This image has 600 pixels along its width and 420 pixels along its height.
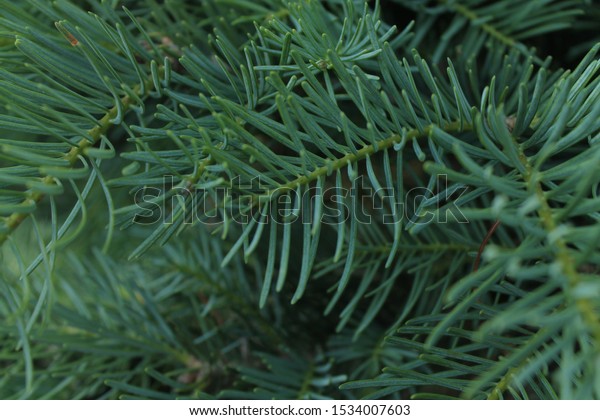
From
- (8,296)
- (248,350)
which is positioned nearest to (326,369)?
(248,350)

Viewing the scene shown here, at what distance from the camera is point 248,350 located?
358 mm

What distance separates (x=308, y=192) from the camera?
249 millimetres

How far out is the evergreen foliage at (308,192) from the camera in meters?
0.19

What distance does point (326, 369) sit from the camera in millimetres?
314

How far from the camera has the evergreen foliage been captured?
192mm

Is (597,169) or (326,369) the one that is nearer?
(597,169)

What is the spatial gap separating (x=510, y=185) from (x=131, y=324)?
24 centimetres

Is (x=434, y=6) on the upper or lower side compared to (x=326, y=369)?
upper

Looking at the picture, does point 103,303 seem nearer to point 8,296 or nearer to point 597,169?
point 8,296

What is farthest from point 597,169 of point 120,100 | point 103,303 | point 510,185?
point 103,303
